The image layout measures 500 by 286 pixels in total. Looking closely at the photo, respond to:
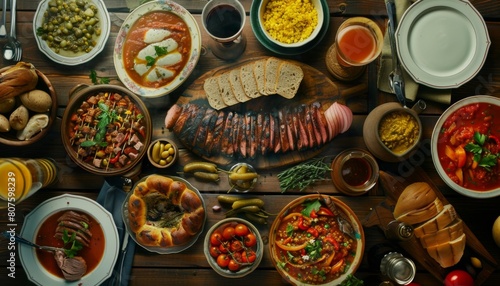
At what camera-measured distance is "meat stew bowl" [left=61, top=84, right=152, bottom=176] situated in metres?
2.85

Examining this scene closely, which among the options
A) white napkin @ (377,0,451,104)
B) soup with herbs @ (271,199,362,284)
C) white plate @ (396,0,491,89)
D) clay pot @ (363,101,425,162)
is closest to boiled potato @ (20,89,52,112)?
soup with herbs @ (271,199,362,284)

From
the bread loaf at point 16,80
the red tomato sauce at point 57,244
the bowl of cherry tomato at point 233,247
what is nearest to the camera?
the bread loaf at point 16,80

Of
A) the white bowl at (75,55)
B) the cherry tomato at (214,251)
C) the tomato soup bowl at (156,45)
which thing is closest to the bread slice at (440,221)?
the cherry tomato at (214,251)

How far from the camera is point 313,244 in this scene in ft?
9.37

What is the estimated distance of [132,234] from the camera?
9.36ft

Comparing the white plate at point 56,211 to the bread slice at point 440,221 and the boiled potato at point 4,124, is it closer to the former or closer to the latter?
the boiled potato at point 4,124

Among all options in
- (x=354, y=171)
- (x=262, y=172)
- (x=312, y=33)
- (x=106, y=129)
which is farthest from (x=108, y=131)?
(x=354, y=171)

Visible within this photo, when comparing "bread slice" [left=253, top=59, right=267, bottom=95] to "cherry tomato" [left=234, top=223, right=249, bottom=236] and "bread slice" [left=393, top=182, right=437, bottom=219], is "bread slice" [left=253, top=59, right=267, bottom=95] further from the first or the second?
"bread slice" [left=393, top=182, right=437, bottom=219]

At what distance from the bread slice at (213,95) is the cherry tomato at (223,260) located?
89 cm

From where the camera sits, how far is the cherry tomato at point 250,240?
2801 mm

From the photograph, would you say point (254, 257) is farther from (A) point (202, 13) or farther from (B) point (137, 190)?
(A) point (202, 13)

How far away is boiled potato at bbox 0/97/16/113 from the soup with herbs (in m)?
1.70

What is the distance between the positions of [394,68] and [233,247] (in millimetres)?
1448

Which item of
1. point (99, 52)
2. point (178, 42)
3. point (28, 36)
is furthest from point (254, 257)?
point (28, 36)
